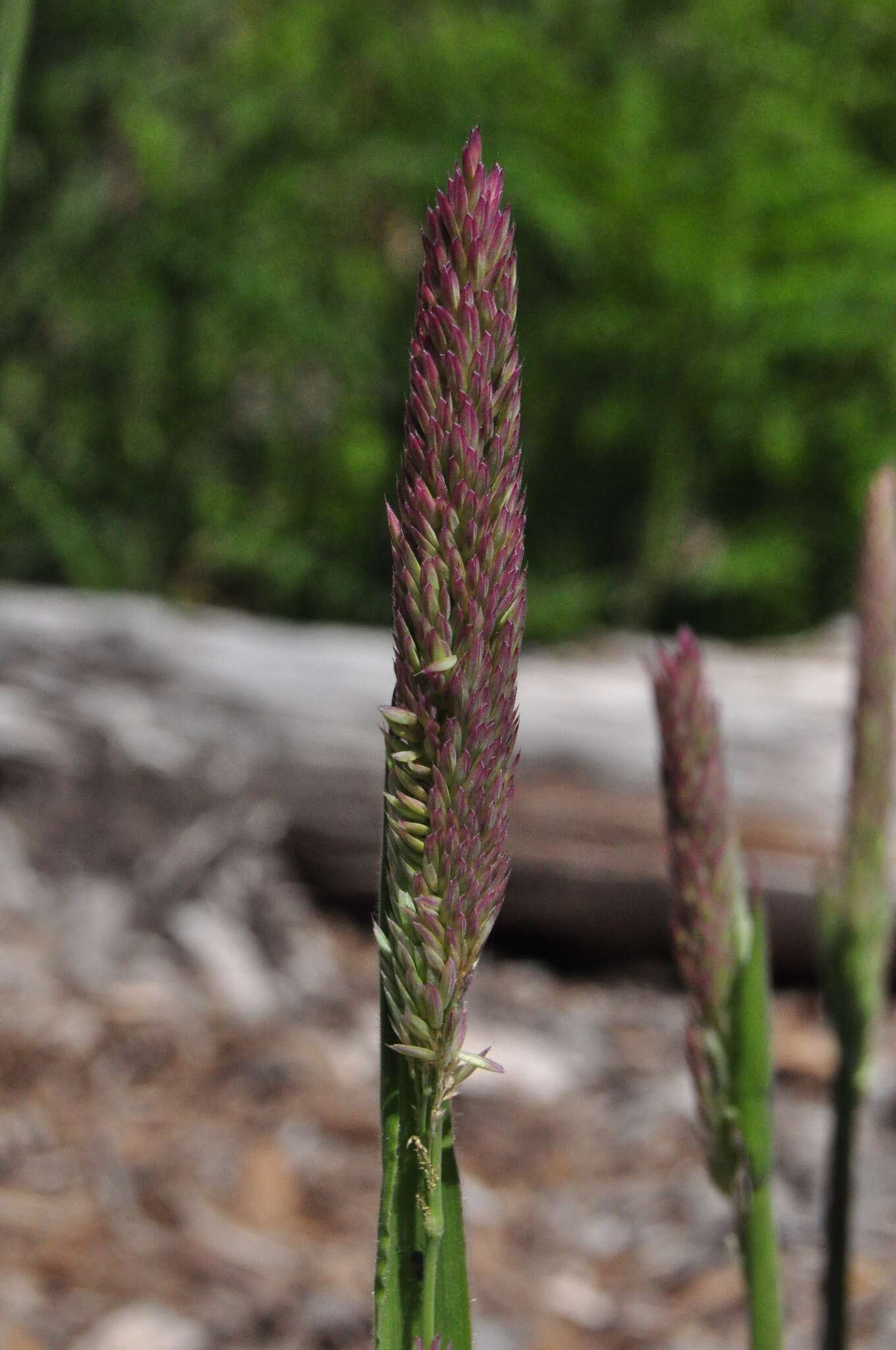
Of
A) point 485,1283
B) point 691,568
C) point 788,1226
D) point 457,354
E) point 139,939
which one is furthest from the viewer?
point 691,568

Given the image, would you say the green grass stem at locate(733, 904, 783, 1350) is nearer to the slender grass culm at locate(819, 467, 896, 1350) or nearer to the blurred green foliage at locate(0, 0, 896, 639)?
the slender grass culm at locate(819, 467, 896, 1350)

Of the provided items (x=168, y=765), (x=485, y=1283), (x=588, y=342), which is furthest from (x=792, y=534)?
(x=485, y=1283)

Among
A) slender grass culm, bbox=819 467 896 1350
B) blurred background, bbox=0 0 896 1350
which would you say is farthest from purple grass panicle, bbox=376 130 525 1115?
blurred background, bbox=0 0 896 1350

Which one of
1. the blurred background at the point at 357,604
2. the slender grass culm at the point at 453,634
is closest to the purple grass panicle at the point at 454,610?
the slender grass culm at the point at 453,634

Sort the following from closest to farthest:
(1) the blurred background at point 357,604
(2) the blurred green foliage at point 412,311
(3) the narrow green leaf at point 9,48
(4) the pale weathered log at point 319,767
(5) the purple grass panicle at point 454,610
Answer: (5) the purple grass panicle at point 454,610
(3) the narrow green leaf at point 9,48
(1) the blurred background at point 357,604
(4) the pale weathered log at point 319,767
(2) the blurred green foliage at point 412,311

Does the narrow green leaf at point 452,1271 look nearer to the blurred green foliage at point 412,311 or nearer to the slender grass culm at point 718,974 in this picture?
the slender grass culm at point 718,974

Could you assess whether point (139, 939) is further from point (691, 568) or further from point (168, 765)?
point (691, 568)
